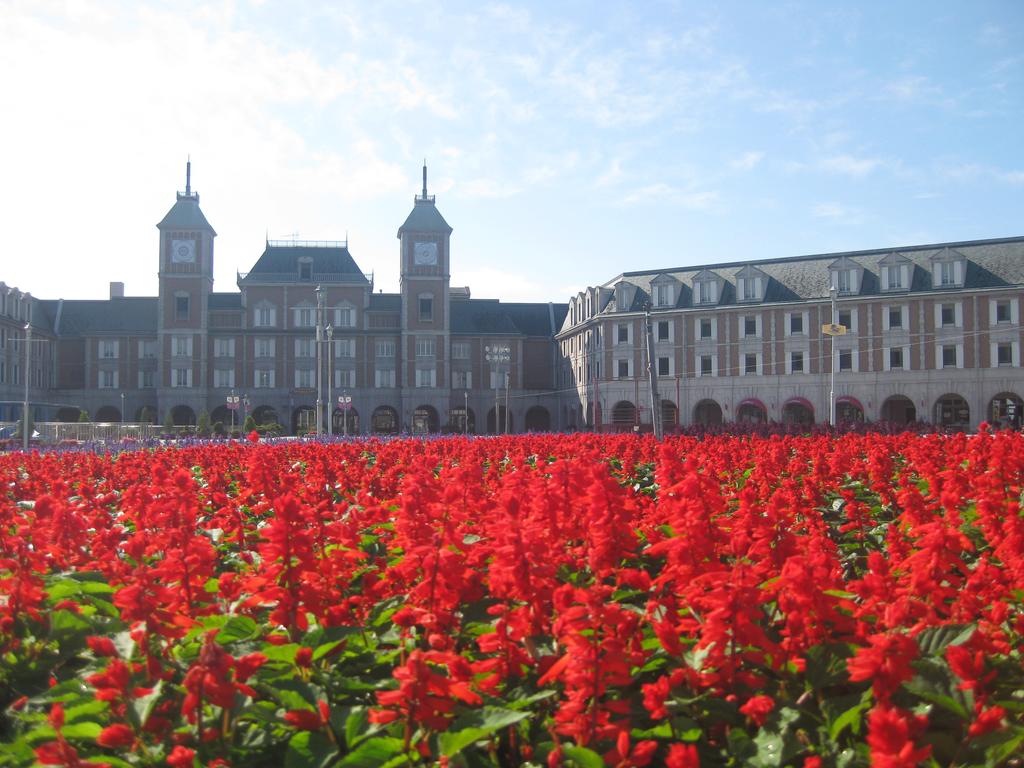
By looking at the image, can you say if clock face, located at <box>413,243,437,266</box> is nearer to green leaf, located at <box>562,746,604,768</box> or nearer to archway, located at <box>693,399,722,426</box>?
archway, located at <box>693,399,722,426</box>

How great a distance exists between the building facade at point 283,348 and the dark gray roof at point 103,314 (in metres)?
0.98

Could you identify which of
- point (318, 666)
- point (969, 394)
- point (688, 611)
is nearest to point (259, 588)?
point (318, 666)

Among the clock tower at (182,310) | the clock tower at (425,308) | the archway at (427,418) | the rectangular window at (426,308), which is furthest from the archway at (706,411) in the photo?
the clock tower at (182,310)

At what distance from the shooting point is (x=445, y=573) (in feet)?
10.2

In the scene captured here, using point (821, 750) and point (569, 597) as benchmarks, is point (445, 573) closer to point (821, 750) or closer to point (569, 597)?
point (569, 597)

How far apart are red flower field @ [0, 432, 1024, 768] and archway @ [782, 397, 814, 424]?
189 ft

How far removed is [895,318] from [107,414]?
197 ft

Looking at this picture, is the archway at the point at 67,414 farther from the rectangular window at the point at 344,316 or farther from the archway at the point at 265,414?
the rectangular window at the point at 344,316

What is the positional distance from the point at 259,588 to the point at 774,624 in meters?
1.94

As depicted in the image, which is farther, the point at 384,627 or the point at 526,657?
the point at 384,627

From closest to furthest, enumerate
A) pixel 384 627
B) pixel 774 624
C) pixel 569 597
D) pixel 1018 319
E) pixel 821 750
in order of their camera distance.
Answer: pixel 821 750 → pixel 569 597 → pixel 774 624 → pixel 384 627 → pixel 1018 319

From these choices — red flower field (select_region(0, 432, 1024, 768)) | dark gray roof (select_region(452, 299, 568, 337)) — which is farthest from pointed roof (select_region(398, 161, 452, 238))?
red flower field (select_region(0, 432, 1024, 768))

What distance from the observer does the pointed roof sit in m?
70.8

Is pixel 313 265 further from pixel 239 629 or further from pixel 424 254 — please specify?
pixel 239 629
